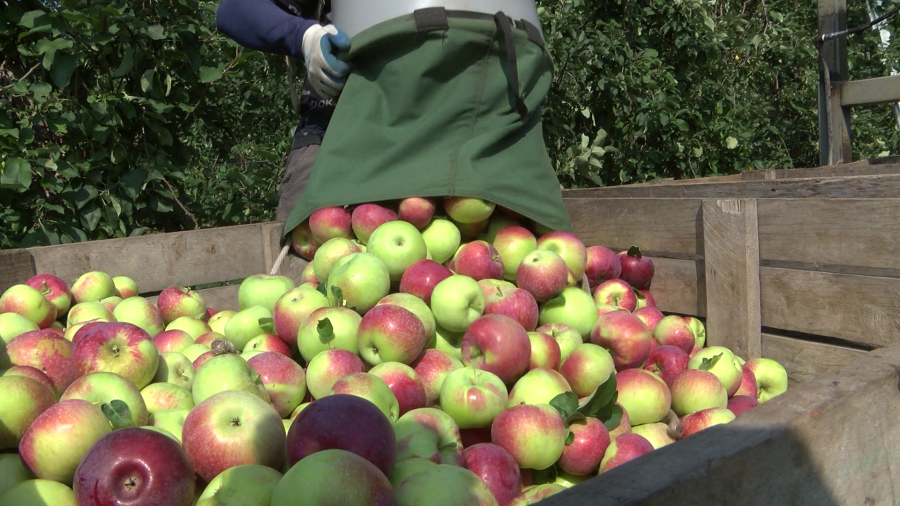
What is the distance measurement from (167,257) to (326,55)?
0.98 meters

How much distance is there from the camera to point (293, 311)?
196 centimetres

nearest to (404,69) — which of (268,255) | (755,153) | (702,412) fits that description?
(268,255)

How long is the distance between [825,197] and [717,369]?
0.63 meters

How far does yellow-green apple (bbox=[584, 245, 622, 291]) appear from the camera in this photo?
8.08 feet

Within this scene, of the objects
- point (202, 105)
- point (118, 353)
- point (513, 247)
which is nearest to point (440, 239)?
point (513, 247)

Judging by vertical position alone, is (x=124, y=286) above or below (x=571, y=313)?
above

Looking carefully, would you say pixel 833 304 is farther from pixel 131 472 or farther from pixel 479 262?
pixel 131 472

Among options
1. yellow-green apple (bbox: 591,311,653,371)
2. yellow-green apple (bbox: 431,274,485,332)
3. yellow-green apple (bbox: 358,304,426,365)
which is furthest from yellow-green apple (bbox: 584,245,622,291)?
yellow-green apple (bbox: 358,304,426,365)

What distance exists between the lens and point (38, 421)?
1305 mm

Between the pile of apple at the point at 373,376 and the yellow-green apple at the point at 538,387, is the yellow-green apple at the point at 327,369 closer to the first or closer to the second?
the pile of apple at the point at 373,376

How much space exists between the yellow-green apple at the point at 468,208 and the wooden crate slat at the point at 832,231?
0.85 m

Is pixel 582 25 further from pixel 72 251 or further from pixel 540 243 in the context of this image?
pixel 72 251

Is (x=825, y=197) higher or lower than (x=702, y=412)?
higher

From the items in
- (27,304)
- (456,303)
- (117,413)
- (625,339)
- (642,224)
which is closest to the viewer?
(117,413)
